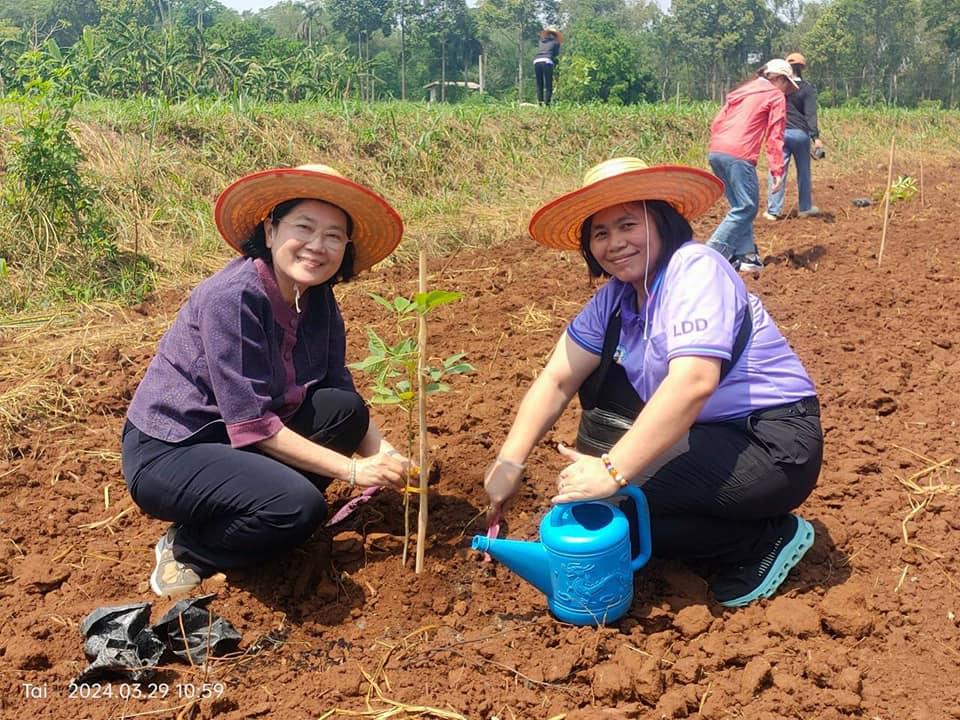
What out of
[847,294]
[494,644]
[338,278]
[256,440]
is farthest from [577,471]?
[847,294]

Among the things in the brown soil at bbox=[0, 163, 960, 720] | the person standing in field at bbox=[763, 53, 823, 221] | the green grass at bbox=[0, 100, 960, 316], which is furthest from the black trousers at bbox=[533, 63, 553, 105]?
the brown soil at bbox=[0, 163, 960, 720]

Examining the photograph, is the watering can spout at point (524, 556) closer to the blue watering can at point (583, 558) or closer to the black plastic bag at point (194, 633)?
the blue watering can at point (583, 558)

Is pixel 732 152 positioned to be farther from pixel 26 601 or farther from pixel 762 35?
pixel 762 35

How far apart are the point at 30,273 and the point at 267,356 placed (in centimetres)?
372

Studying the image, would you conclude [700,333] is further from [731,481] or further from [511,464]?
[511,464]

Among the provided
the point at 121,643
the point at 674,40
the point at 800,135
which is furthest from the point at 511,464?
the point at 674,40

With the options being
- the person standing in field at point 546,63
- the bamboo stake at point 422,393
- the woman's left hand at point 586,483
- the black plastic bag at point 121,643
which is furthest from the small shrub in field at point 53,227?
the person standing in field at point 546,63

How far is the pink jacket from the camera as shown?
5637 mm

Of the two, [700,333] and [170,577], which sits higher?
[700,333]

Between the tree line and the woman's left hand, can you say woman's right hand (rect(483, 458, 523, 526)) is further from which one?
the tree line

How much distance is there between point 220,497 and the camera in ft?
7.25

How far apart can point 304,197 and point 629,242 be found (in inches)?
34.5

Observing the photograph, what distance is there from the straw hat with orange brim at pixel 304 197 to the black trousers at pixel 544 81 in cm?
1260

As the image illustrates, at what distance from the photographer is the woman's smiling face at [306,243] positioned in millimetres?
2252
